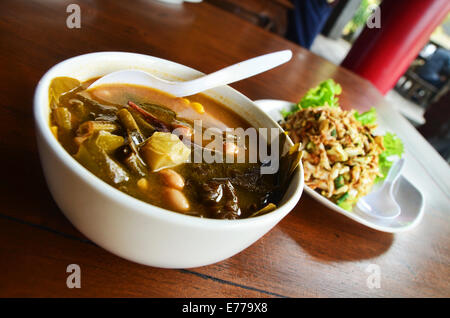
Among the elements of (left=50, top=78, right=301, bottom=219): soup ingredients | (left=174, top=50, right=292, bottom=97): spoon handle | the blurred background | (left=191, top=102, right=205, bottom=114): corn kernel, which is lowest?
the blurred background

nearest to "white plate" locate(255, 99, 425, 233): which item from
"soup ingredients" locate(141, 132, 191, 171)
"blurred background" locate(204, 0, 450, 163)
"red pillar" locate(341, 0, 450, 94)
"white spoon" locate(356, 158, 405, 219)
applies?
"white spoon" locate(356, 158, 405, 219)

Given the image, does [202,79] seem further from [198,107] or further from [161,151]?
[161,151]

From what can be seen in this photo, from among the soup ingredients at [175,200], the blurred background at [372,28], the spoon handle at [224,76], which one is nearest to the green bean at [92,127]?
the soup ingredients at [175,200]

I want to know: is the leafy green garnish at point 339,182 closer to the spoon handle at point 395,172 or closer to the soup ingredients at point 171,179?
the spoon handle at point 395,172

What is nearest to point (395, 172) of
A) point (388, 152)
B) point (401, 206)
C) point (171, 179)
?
point (388, 152)

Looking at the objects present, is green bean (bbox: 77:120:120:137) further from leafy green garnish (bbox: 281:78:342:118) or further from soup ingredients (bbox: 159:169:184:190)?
leafy green garnish (bbox: 281:78:342:118)
